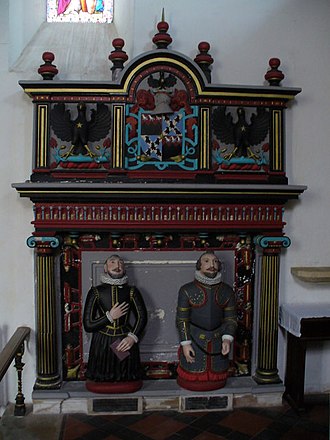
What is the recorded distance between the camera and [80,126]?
4832 millimetres

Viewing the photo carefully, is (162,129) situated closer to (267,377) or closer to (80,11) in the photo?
(80,11)

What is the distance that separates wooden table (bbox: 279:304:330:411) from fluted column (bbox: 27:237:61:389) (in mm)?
2185

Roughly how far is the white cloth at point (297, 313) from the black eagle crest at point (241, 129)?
1512mm

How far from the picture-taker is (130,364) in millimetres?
4801

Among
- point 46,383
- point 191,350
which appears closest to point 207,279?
point 191,350

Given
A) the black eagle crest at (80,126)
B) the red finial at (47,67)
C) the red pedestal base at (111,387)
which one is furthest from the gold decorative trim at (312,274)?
the red finial at (47,67)

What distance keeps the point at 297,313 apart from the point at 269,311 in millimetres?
268

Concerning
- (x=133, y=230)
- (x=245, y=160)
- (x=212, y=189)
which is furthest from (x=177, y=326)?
(x=245, y=160)

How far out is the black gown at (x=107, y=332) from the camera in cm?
478

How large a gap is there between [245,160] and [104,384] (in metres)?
2.39

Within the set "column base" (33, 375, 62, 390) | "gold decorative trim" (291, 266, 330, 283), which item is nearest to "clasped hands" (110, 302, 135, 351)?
"column base" (33, 375, 62, 390)

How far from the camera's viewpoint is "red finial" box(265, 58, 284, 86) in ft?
16.2

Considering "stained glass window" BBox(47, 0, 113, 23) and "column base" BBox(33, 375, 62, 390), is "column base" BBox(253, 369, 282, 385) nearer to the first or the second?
"column base" BBox(33, 375, 62, 390)

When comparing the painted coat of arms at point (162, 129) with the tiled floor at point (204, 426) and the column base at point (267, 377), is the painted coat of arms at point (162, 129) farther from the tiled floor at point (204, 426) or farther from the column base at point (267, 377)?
the tiled floor at point (204, 426)
